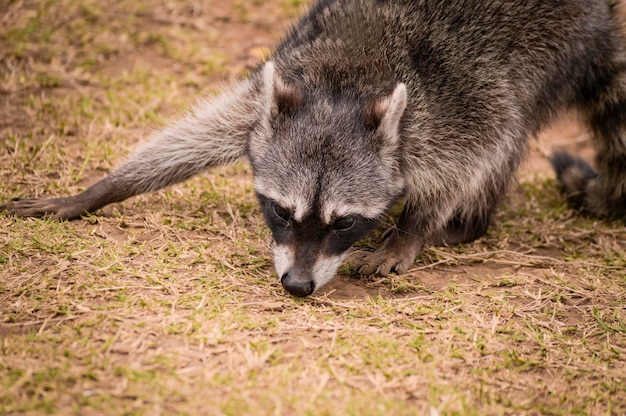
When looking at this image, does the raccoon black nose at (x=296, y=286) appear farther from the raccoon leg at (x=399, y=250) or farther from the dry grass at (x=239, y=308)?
the raccoon leg at (x=399, y=250)

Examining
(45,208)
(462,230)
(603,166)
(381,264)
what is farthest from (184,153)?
(603,166)

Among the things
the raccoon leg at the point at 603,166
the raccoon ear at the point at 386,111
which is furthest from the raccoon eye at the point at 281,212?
the raccoon leg at the point at 603,166

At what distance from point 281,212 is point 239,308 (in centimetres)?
62

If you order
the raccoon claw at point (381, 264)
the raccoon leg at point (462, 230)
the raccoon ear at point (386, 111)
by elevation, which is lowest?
the raccoon leg at point (462, 230)

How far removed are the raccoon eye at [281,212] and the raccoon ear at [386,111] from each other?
2.31ft

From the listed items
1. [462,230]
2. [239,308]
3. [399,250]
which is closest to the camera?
[239,308]

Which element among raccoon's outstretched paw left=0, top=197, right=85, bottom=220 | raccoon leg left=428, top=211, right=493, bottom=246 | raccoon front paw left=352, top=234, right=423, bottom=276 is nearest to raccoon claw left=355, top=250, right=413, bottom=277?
raccoon front paw left=352, top=234, right=423, bottom=276

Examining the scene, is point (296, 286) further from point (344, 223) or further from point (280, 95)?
point (280, 95)

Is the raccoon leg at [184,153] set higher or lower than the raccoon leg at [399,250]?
higher

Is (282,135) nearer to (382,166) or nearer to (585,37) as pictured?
(382,166)

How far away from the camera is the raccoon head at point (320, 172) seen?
3.89 m

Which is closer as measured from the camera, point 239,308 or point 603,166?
point 239,308

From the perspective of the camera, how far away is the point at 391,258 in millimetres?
4629

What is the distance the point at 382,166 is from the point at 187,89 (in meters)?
3.23
